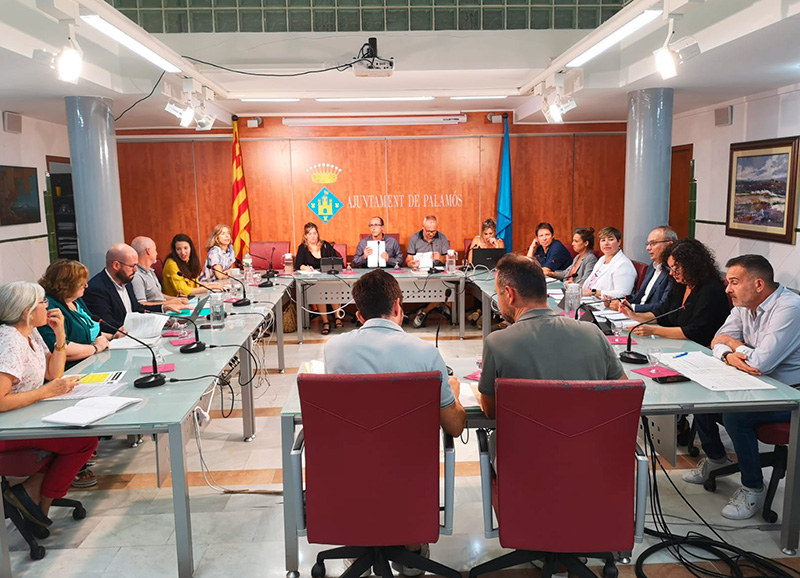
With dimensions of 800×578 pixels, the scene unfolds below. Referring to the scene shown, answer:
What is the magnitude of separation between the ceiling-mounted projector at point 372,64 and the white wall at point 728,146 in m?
3.41

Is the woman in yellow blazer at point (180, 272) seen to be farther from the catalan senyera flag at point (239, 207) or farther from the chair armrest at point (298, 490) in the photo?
the chair armrest at point (298, 490)

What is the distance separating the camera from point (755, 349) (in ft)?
9.74

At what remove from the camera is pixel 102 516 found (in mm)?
3146

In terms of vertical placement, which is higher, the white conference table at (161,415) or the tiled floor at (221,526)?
the white conference table at (161,415)

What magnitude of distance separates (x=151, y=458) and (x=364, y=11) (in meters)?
4.30

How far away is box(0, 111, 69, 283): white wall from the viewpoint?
6273mm

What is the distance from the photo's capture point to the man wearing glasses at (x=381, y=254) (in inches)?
283

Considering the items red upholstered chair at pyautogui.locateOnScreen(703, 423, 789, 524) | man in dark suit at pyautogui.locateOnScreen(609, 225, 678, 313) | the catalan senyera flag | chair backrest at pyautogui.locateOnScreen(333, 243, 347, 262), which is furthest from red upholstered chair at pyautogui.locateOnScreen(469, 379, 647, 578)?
the catalan senyera flag

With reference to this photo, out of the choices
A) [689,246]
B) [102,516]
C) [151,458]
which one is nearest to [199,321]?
[151,458]

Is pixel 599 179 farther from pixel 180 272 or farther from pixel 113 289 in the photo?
pixel 113 289

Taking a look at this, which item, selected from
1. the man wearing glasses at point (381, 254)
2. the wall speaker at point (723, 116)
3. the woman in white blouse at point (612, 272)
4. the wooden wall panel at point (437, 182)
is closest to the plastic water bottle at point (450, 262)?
the man wearing glasses at point (381, 254)

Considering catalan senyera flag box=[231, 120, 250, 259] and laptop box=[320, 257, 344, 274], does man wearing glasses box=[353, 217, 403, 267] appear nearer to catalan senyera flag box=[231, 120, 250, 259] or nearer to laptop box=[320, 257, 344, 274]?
laptop box=[320, 257, 344, 274]

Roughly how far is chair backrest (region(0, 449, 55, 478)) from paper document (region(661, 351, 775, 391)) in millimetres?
2840

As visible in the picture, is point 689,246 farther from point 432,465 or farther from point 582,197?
point 582,197
